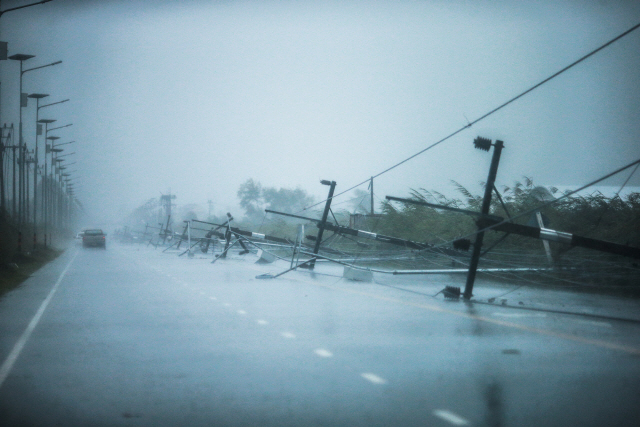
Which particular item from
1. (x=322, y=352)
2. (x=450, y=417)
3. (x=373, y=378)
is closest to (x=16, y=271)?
(x=322, y=352)

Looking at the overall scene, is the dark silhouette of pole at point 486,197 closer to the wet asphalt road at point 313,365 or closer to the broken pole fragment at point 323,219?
the wet asphalt road at point 313,365

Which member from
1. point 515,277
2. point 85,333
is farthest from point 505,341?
point 515,277

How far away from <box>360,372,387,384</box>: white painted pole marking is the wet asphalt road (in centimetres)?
2

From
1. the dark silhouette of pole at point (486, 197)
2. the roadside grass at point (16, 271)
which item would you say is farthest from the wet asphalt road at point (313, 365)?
the roadside grass at point (16, 271)

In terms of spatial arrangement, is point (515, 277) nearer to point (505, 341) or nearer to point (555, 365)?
point (505, 341)

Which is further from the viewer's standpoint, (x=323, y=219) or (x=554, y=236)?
(x=323, y=219)

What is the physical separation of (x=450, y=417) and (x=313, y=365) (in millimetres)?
2595

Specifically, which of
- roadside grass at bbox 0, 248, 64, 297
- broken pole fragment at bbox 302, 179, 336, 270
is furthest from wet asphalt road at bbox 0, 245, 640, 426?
broken pole fragment at bbox 302, 179, 336, 270

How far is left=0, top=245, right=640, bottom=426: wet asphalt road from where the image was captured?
6.29 m

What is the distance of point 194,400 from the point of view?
22.2 ft

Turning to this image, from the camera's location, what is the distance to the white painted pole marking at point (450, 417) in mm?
5921

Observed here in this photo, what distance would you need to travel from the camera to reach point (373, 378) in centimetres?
768

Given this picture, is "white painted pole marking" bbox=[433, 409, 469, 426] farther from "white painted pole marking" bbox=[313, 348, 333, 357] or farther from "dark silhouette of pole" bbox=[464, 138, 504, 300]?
"dark silhouette of pole" bbox=[464, 138, 504, 300]

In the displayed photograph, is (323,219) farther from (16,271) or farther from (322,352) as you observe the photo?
(322,352)
